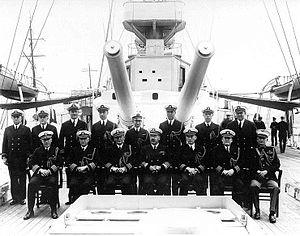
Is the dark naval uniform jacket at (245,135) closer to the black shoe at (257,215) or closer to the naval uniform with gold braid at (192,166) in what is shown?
the naval uniform with gold braid at (192,166)

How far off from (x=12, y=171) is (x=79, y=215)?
242cm

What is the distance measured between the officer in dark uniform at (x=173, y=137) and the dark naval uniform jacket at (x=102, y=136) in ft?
2.30

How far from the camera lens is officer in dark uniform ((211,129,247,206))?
4945 millimetres

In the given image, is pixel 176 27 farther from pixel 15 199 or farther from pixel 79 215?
pixel 79 215

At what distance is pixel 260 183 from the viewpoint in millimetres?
4832

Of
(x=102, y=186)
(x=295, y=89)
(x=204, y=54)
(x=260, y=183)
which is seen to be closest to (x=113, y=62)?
(x=204, y=54)

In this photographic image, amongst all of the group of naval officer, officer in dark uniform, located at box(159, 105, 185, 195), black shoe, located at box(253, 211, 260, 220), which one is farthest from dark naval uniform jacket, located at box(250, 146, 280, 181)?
officer in dark uniform, located at box(159, 105, 185, 195)

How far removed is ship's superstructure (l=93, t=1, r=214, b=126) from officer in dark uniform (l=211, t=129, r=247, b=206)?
0.72m

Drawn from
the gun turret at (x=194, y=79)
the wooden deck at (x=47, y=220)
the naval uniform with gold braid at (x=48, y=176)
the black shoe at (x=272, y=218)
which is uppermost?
the gun turret at (x=194, y=79)

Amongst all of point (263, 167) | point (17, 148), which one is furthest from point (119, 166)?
point (263, 167)

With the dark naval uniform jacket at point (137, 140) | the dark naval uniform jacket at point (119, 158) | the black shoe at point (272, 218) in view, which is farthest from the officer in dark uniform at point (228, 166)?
the dark naval uniform jacket at point (119, 158)

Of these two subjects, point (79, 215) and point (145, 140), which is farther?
point (145, 140)

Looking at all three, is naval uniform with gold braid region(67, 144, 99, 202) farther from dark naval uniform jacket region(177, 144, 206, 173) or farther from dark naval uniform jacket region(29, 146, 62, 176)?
dark naval uniform jacket region(177, 144, 206, 173)

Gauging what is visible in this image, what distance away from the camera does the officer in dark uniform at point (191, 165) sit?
5047mm
